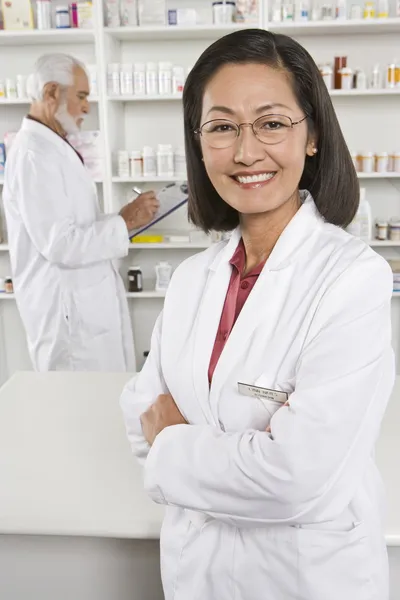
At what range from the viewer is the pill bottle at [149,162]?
3.31 metres

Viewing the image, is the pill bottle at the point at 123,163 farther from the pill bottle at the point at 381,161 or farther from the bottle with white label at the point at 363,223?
the pill bottle at the point at 381,161

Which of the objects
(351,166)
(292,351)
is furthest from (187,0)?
(292,351)

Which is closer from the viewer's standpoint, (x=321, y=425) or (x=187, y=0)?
(x=321, y=425)

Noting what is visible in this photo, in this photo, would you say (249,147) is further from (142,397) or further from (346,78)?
(346,78)

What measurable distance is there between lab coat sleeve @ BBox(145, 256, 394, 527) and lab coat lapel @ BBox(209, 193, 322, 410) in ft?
0.26

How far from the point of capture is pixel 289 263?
36.6 inches

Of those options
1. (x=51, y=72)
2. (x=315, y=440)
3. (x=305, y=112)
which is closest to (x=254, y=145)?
(x=305, y=112)

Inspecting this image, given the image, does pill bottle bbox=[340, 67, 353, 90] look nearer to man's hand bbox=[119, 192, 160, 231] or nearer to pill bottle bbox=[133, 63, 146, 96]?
pill bottle bbox=[133, 63, 146, 96]

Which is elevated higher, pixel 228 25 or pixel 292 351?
pixel 228 25

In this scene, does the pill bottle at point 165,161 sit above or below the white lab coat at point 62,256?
above

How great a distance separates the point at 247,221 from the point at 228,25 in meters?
2.44

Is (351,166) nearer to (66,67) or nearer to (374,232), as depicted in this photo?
(66,67)

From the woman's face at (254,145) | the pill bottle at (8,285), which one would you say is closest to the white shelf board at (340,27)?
the pill bottle at (8,285)

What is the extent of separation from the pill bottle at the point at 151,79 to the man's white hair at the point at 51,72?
2.52 ft
